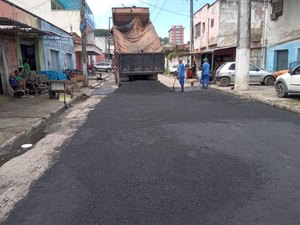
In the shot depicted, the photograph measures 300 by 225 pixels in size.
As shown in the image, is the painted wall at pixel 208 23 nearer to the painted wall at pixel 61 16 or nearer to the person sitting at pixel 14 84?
the painted wall at pixel 61 16

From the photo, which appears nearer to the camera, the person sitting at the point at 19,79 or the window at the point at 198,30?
the person sitting at the point at 19,79

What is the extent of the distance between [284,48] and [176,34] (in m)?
50.9

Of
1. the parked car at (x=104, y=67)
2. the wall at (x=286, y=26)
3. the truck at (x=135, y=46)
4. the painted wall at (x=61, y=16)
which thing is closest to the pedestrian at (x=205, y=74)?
the truck at (x=135, y=46)

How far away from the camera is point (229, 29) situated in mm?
32812

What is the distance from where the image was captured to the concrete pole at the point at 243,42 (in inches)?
677

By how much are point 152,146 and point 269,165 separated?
7.25ft

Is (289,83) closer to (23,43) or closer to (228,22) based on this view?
(23,43)

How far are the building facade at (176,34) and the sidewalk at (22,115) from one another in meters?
57.3

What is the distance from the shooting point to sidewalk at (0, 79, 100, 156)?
748cm

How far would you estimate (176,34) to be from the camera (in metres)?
69.8

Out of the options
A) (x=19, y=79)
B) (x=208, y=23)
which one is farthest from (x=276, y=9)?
(x=19, y=79)

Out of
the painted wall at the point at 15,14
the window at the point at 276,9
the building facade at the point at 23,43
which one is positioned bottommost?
the building facade at the point at 23,43

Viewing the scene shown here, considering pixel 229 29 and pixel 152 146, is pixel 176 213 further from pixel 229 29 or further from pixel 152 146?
pixel 229 29

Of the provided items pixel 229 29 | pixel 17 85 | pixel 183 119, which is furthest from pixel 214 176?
pixel 229 29
